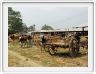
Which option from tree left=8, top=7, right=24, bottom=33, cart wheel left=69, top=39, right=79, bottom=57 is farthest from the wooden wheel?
tree left=8, top=7, right=24, bottom=33

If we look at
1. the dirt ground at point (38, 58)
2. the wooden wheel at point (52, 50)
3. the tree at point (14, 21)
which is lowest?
the dirt ground at point (38, 58)

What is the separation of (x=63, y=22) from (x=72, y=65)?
10.6 inches

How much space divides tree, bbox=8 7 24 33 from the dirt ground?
0.27 feet

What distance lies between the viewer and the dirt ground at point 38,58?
7.36m

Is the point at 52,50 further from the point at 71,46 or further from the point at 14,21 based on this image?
the point at 14,21

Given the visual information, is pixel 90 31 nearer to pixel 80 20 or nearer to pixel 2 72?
pixel 80 20

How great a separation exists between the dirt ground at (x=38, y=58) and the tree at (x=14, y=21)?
0.08 meters

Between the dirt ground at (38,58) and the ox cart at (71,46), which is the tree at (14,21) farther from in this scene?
the ox cart at (71,46)

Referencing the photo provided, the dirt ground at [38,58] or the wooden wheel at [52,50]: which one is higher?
the wooden wheel at [52,50]

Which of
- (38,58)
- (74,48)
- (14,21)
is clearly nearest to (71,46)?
(74,48)

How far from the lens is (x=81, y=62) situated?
7.36m

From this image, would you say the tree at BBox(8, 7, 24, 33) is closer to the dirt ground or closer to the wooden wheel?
the dirt ground

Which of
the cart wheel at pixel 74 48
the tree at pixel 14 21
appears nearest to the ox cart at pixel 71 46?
the cart wheel at pixel 74 48

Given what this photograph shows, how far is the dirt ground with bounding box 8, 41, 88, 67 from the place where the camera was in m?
7.36
